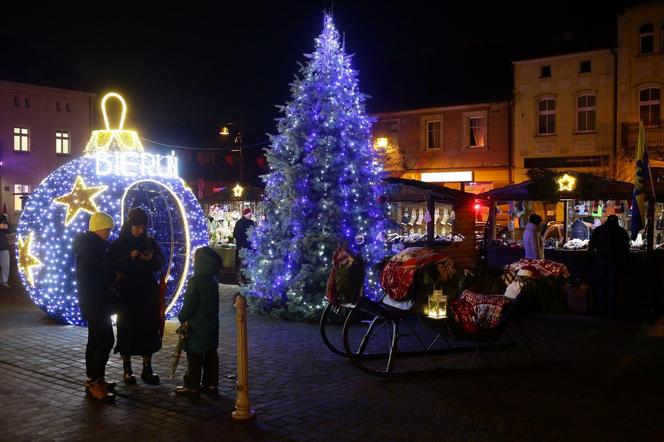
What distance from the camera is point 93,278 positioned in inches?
257

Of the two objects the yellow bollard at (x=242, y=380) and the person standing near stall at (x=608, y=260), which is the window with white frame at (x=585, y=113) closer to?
the person standing near stall at (x=608, y=260)

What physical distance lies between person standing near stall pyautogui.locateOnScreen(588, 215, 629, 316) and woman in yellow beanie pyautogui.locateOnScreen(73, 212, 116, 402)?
8602 mm

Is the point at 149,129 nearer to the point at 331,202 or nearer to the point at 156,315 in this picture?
the point at 331,202

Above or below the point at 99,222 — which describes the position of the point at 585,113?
above

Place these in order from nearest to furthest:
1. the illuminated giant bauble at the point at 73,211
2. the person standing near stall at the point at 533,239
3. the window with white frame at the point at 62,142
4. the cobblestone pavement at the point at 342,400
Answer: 1. the cobblestone pavement at the point at 342,400
2. the illuminated giant bauble at the point at 73,211
3. the person standing near stall at the point at 533,239
4. the window with white frame at the point at 62,142

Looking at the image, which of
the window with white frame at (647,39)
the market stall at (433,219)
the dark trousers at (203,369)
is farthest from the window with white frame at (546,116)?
the dark trousers at (203,369)

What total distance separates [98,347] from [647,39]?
24.3m

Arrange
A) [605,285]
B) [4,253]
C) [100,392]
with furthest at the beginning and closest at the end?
[4,253] < [605,285] < [100,392]

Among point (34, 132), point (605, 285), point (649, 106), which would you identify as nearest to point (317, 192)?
point (605, 285)

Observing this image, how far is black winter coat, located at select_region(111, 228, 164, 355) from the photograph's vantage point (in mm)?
6938

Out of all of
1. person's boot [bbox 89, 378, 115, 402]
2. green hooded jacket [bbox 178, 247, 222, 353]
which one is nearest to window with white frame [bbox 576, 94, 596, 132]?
green hooded jacket [bbox 178, 247, 222, 353]

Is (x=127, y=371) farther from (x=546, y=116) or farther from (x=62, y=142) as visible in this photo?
(x=62, y=142)

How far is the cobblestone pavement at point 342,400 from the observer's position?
5441 mm

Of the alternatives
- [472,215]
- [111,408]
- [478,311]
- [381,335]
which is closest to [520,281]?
[478,311]
